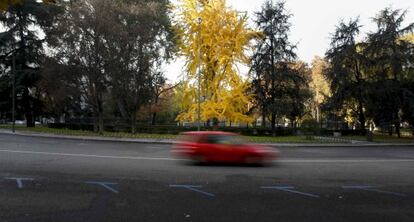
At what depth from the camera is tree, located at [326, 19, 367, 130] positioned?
173 feet

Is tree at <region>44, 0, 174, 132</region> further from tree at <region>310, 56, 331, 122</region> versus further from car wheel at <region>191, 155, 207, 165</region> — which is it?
tree at <region>310, 56, 331, 122</region>

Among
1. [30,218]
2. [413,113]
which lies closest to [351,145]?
[413,113]

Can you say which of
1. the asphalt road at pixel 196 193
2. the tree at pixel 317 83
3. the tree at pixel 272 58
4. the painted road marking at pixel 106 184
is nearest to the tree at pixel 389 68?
the tree at pixel 272 58

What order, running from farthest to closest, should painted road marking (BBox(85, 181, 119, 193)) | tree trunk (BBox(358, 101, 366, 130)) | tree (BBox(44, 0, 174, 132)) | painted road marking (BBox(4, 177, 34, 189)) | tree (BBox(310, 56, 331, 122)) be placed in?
tree (BBox(310, 56, 331, 122)) < tree trunk (BBox(358, 101, 366, 130)) < tree (BBox(44, 0, 174, 132)) < painted road marking (BBox(4, 177, 34, 189)) < painted road marking (BBox(85, 181, 119, 193))

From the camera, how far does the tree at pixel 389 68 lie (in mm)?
49438

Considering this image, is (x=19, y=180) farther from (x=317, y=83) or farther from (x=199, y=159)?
(x=317, y=83)

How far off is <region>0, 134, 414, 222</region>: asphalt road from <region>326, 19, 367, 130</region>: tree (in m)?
35.9

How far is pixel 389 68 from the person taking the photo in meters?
51.0

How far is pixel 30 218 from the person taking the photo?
29.2 feet

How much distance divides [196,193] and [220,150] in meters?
6.99

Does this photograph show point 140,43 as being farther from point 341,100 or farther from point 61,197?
point 61,197

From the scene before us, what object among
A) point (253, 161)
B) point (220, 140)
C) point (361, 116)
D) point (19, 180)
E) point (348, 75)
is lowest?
point (19, 180)

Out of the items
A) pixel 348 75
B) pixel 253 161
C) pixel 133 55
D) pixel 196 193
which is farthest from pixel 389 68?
pixel 196 193

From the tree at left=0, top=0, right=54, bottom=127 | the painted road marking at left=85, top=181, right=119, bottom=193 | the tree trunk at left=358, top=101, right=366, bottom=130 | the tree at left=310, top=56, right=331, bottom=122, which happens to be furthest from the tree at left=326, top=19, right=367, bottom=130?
the painted road marking at left=85, top=181, right=119, bottom=193
